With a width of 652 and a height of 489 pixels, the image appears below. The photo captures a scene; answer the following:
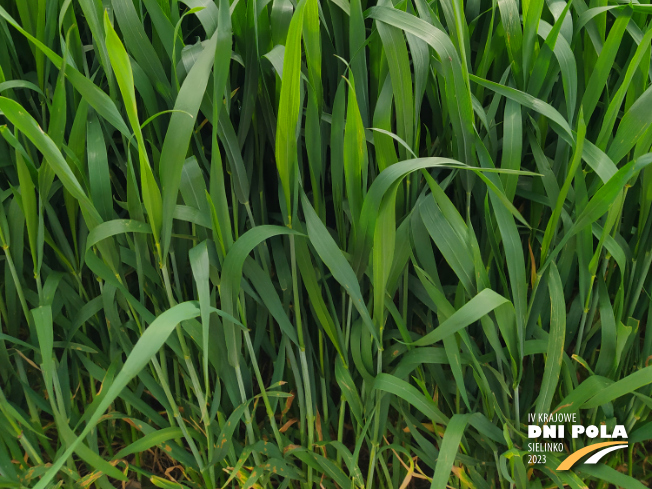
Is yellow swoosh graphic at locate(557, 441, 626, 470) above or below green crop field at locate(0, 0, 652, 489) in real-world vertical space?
below

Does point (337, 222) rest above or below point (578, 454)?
above

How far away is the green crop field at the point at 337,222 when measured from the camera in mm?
478

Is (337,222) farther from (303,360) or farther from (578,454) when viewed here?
(578,454)

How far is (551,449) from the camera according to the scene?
1.93ft

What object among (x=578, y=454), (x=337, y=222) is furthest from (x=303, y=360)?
(x=578, y=454)

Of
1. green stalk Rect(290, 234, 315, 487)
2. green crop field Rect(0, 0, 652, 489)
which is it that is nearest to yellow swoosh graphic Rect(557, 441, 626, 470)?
green crop field Rect(0, 0, 652, 489)

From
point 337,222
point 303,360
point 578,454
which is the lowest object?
point 578,454

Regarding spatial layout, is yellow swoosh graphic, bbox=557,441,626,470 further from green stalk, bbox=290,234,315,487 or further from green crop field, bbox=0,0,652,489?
green stalk, bbox=290,234,315,487

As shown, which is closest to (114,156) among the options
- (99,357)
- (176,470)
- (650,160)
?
(99,357)

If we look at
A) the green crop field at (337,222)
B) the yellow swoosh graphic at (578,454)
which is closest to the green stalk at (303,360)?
the green crop field at (337,222)

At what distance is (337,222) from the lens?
56 centimetres

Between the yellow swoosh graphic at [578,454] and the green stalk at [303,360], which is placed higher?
the green stalk at [303,360]

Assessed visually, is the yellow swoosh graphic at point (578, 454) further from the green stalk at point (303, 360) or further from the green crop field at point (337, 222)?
the green stalk at point (303, 360)

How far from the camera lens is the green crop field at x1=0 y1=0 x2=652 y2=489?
478mm
